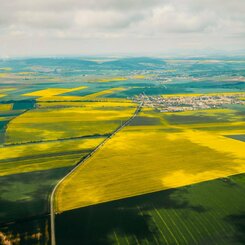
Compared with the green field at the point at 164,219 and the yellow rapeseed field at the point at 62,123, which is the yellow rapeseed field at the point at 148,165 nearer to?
the green field at the point at 164,219

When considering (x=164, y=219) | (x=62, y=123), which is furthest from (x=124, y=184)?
(x=62, y=123)

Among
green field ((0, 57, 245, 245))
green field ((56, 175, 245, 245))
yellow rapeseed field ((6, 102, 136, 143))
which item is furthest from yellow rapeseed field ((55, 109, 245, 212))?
yellow rapeseed field ((6, 102, 136, 143))

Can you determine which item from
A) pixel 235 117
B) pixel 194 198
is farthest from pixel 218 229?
pixel 235 117

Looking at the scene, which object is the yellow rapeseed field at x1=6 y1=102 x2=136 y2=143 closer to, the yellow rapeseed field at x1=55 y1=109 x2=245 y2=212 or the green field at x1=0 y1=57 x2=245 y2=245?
the green field at x1=0 y1=57 x2=245 y2=245

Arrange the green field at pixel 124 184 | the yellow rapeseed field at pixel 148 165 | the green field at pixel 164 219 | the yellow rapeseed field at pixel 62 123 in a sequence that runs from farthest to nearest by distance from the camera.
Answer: the yellow rapeseed field at pixel 62 123 → the yellow rapeseed field at pixel 148 165 → the green field at pixel 124 184 → the green field at pixel 164 219

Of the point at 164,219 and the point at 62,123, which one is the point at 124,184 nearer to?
the point at 164,219

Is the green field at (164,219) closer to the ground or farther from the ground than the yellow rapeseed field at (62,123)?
closer to the ground

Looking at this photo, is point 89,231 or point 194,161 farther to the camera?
point 194,161

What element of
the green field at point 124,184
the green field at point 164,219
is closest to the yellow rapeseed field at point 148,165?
the green field at point 124,184

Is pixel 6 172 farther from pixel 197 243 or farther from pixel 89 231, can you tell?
pixel 197 243
